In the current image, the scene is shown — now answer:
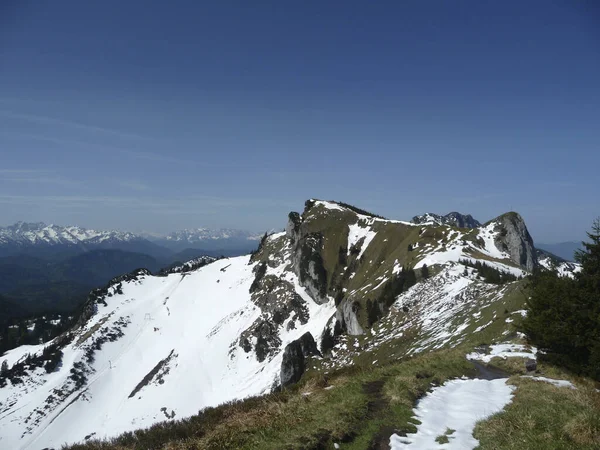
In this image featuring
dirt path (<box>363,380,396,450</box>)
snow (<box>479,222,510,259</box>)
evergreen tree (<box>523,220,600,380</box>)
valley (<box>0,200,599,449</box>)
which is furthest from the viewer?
snow (<box>479,222,510,259</box>)

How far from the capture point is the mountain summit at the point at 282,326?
229ft

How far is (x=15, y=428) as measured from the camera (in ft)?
411

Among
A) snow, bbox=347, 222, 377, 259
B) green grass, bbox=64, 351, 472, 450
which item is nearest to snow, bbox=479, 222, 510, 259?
snow, bbox=347, 222, 377, 259

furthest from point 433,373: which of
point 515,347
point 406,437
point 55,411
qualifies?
point 55,411

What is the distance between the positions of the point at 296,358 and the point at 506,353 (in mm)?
71586

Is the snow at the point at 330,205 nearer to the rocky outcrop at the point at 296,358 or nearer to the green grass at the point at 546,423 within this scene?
the rocky outcrop at the point at 296,358

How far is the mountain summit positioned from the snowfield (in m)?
0.54

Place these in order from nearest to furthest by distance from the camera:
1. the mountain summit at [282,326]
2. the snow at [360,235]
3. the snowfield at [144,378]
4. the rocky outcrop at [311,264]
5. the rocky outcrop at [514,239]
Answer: the mountain summit at [282,326] < the rocky outcrop at [514,239] < the snowfield at [144,378] < the rocky outcrop at [311,264] < the snow at [360,235]

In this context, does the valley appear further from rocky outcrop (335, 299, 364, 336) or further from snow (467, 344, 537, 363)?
rocky outcrop (335, 299, 364, 336)

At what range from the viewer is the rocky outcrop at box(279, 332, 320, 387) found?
8795cm

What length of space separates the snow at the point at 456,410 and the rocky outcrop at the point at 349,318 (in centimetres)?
6700

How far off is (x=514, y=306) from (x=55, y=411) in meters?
164

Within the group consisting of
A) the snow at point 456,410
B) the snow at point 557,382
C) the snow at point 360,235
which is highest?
the snow at point 360,235

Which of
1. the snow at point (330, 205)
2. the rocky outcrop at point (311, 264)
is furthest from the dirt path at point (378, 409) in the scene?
the snow at point (330, 205)
